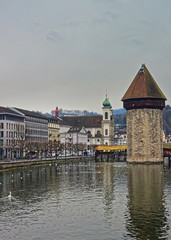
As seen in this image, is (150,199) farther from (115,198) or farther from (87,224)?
(87,224)

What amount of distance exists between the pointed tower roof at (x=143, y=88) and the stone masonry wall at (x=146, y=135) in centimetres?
313

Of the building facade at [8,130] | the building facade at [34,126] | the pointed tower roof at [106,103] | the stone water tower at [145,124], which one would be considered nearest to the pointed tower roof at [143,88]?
the stone water tower at [145,124]

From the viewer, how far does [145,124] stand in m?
96.5

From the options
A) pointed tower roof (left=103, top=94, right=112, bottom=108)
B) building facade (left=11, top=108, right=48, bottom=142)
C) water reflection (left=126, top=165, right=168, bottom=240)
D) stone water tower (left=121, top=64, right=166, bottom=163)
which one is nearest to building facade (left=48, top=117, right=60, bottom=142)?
building facade (left=11, top=108, right=48, bottom=142)

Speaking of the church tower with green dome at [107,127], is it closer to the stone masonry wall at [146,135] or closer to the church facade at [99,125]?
the church facade at [99,125]

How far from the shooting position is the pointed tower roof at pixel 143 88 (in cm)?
9694

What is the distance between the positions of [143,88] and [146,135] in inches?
408

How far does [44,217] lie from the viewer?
27141 millimetres

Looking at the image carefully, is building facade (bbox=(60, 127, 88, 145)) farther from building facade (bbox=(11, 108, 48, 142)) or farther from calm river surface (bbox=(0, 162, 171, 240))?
calm river surface (bbox=(0, 162, 171, 240))

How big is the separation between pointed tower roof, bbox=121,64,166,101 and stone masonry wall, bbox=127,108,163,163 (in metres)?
3.13

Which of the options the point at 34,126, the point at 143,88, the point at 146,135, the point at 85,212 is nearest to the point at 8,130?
the point at 34,126

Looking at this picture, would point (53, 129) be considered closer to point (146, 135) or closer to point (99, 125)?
point (99, 125)

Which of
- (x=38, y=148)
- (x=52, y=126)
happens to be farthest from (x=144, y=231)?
(x=52, y=126)

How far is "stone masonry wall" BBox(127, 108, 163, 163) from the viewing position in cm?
9656
